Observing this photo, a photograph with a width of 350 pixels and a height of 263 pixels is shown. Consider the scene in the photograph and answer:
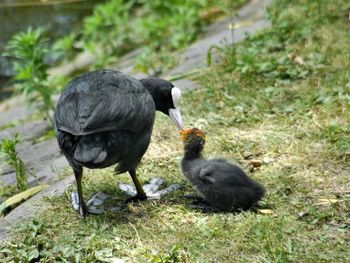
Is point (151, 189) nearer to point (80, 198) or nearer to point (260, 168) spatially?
point (80, 198)

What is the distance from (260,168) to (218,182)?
0.77 metres

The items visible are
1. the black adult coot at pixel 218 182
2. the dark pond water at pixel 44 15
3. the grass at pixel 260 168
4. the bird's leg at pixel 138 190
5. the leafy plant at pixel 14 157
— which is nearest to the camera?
the grass at pixel 260 168

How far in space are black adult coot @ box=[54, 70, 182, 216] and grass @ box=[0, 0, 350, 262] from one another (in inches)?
16.6

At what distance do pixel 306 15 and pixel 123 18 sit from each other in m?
3.69

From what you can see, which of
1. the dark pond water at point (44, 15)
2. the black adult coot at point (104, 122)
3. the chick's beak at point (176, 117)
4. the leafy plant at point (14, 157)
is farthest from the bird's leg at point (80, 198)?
the dark pond water at point (44, 15)

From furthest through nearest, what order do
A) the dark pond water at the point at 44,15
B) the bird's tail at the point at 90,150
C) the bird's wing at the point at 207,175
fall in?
the dark pond water at the point at 44,15, the bird's wing at the point at 207,175, the bird's tail at the point at 90,150

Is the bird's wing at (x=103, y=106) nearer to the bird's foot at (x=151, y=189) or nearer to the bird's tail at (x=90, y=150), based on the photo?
the bird's tail at (x=90, y=150)

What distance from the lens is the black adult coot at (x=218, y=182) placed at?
14.9 ft

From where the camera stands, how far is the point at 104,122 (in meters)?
4.42

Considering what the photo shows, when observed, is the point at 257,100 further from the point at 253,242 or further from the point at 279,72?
the point at 253,242

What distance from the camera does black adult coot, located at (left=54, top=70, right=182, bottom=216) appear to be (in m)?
4.38

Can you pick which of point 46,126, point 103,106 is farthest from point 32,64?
point 103,106

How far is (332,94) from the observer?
20.8 ft

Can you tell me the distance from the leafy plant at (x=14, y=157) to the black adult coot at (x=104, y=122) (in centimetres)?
100
